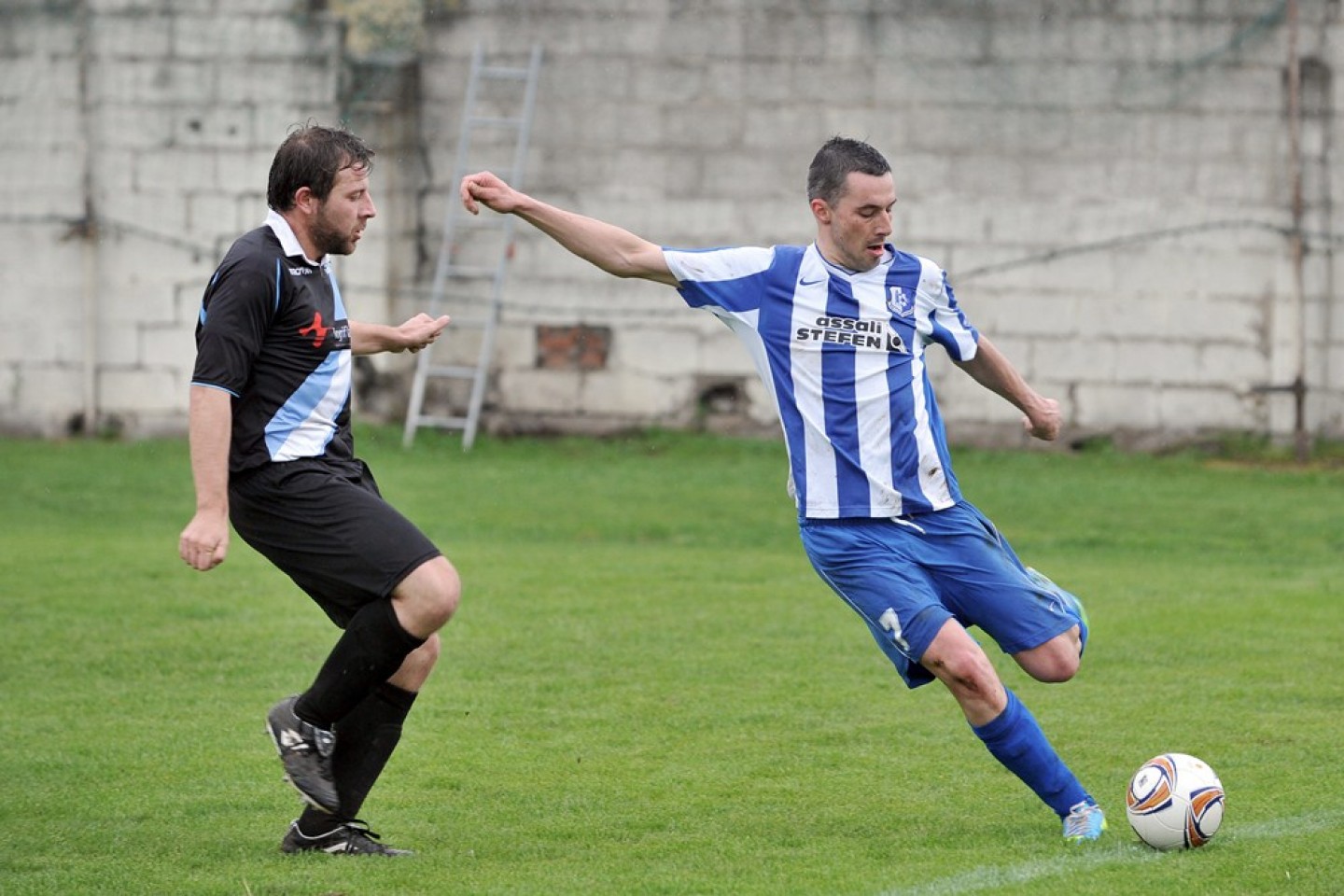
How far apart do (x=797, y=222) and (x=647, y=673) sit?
852 centimetres

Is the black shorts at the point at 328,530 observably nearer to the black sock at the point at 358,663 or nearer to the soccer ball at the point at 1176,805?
the black sock at the point at 358,663

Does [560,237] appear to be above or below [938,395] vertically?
above

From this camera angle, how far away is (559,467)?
15.5 metres

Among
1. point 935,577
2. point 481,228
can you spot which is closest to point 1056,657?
point 935,577

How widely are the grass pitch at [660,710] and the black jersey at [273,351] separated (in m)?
1.23

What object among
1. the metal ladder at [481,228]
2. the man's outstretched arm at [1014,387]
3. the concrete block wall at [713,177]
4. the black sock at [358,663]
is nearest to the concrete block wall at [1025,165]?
the concrete block wall at [713,177]

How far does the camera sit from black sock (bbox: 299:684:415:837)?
5574mm

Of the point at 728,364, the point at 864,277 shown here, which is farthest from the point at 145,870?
the point at 728,364

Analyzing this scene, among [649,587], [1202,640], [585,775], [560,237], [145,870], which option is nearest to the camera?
[145,870]

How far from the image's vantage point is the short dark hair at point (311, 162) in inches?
217

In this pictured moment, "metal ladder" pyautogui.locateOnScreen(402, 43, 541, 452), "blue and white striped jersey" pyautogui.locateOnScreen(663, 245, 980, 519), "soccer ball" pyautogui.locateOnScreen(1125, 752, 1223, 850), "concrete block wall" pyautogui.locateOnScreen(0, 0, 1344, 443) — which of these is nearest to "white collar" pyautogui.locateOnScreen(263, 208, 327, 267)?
"blue and white striped jersey" pyautogui.locateOnScreen(663, 245, 980, 519)

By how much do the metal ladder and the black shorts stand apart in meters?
10.8

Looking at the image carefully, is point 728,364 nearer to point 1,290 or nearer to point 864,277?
point 1,290

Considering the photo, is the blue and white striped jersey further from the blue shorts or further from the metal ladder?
the metal ladder
